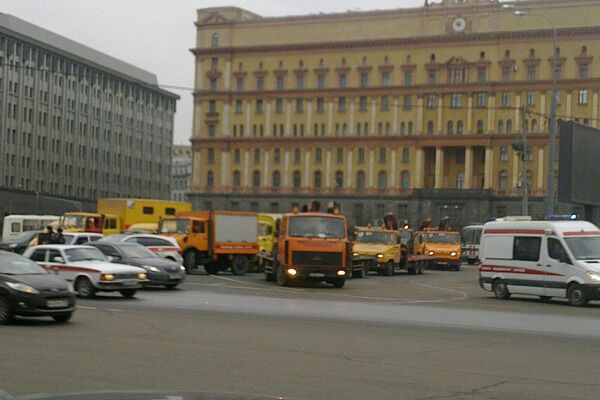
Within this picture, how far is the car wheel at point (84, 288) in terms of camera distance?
27641 mm

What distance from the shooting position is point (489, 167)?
392 ft

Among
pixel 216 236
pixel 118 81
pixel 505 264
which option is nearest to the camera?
pixel 505 264

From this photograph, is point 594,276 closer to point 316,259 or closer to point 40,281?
point 316,259

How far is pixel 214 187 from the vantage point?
132750 mm

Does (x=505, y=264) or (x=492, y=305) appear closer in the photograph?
(x=492, y=305)

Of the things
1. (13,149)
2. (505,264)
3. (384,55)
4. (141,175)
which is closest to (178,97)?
(141,175)

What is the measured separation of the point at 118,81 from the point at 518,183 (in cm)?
4756

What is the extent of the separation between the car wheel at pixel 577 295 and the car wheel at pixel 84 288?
1314cm

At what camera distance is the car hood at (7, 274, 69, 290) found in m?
19.9

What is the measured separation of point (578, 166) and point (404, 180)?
8270 cm

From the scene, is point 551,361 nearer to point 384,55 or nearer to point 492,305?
point 492,305

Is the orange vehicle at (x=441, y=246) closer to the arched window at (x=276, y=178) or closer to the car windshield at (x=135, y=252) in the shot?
the car windshield at (x=135, y=252)

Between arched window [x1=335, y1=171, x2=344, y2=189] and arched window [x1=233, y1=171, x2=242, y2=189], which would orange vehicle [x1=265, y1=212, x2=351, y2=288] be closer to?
arched window [x1=335, y1=171, x2=344, y2=189]

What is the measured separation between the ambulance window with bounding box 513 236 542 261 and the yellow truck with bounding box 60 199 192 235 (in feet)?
107
